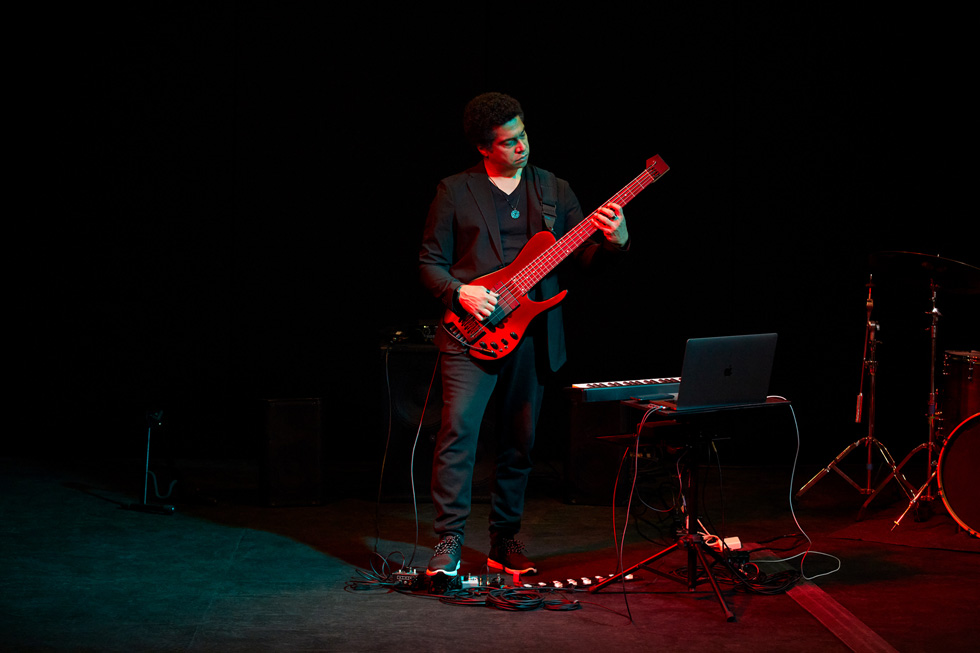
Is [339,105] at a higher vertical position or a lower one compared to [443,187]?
higher

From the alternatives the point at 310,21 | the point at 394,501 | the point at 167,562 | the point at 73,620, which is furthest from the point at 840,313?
the point at 73,620

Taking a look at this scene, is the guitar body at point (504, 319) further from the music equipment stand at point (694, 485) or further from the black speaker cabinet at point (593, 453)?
the black speaker cabinet at point (593, 453)

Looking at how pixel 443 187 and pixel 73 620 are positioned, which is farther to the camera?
pixel 443 187

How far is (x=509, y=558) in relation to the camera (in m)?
3.76

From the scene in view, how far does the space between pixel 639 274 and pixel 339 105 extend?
210 cm

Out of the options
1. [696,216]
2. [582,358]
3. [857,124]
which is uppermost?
[857,124]

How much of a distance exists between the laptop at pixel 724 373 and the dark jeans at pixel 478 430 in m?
0.60

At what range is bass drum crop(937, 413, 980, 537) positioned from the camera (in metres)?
4.27

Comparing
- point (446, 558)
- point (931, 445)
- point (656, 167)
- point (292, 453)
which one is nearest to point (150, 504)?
point (292, 453)

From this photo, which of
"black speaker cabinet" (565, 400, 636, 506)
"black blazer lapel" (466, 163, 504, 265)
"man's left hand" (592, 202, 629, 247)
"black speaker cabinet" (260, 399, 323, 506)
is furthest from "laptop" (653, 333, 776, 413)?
"black speaker cabinet" (260, 399, 323, 506)

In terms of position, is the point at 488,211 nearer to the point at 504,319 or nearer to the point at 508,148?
the point at 508,148

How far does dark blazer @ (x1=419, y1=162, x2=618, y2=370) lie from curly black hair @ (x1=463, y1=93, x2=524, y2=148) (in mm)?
173

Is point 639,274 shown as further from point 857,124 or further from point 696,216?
point 857,124

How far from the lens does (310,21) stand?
5.93m
